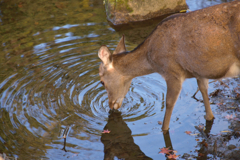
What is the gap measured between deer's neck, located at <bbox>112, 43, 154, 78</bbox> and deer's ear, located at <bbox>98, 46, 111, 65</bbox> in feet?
0.58

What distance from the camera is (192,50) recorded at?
443 centimetres

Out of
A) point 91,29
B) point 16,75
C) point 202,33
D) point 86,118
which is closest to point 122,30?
point 91,29

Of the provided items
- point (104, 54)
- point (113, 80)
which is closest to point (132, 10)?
point (113, 80)

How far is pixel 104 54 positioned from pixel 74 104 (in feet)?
4.33

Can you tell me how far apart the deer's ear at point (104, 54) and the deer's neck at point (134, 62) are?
18 cm

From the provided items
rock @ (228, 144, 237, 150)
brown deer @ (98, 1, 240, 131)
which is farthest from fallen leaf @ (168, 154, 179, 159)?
rock @ (228, 144, 237, 150)

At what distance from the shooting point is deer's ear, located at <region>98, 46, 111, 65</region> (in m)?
5.06

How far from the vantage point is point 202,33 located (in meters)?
4.36

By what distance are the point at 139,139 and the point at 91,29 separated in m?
5.09

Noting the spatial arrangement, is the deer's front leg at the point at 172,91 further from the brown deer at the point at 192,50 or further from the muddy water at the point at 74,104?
the muddy water at the point at 74,104

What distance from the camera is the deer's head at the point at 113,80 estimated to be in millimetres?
5453

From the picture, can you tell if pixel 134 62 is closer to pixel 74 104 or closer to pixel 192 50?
pixel 192 50

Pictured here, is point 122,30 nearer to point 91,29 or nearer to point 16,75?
point 91,29

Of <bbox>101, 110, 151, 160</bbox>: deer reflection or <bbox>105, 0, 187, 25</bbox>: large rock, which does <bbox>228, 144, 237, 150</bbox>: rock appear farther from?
<bbox>105, 0, 187, 25</bbox>: large rock
